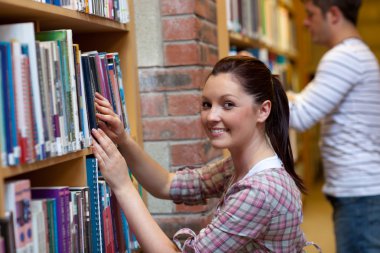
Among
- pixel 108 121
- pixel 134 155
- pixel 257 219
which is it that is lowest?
pixel 257 219

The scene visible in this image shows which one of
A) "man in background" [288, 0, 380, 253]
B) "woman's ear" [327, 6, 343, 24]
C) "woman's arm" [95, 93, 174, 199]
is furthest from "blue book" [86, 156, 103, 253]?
"woman's ear" [327, 6, 343, 24]

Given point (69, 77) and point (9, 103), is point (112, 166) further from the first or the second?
point (9, 103)

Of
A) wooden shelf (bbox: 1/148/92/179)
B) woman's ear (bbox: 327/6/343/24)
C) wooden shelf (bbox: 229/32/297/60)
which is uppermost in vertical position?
woman's ear (bbox: 327/6/343/24)

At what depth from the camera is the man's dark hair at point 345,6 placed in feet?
7.57

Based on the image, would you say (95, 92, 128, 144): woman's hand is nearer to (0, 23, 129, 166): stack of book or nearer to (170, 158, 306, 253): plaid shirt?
(0, 23, 129, 166): stack of book

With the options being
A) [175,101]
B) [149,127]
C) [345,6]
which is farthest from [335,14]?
[149,127]

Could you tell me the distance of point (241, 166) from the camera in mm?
1475

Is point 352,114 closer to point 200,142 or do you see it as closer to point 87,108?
point 200,142

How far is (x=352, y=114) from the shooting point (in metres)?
2.21

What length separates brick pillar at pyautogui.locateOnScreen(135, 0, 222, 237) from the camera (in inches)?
74.7

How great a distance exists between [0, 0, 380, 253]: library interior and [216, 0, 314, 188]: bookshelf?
0.07 ft

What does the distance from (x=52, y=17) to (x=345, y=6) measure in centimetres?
142

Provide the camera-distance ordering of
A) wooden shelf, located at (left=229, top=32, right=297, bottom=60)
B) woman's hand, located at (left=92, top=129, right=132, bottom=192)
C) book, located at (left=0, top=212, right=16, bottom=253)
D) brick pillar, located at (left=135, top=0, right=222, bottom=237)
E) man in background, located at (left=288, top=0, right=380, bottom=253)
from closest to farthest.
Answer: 1. book, located at (left=0, top=212, right=16, bottom=253)
2. woman's hand, located at (left=92, top=129, right=132, bottom=192)
3. brick pillar, located at (left=135, top=0, right=222, bottom=237)
4. man in background, located at (left=288, top=0, right=380, bottom=253)
5. wooden shelf, located at (left=229, top=32, right=297, bottom=60)

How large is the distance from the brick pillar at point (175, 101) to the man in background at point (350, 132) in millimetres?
541
